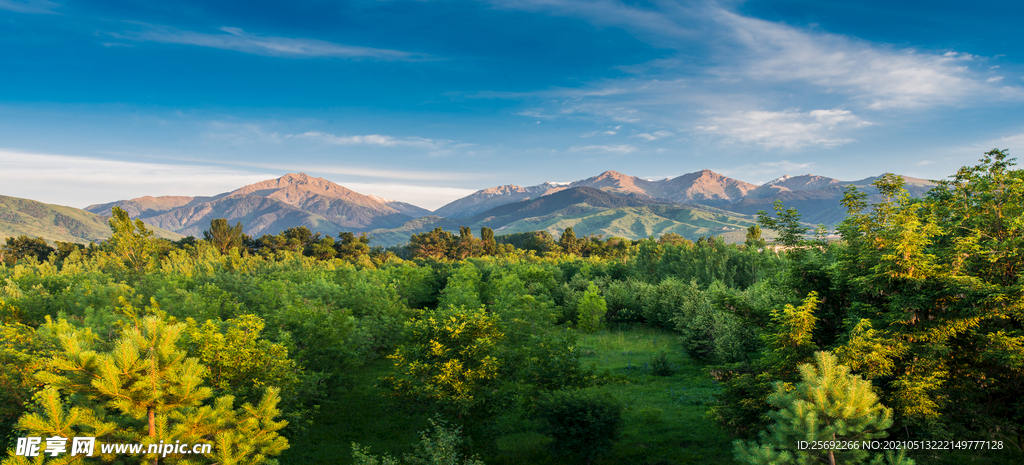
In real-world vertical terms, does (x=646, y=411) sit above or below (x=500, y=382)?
below

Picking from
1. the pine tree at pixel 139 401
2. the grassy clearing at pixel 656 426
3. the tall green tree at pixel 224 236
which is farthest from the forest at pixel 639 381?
the tall green tree at pixel 224 236

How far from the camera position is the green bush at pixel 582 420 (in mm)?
17891

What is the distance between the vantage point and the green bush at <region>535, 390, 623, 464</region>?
58.7 ft

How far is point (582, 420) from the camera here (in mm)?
17781

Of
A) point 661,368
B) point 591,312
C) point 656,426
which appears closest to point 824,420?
point 656,426

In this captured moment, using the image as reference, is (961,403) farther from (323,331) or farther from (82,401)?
(323,331)

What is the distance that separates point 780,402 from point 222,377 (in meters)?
16.0

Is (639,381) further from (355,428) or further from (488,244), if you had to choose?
(488,244)

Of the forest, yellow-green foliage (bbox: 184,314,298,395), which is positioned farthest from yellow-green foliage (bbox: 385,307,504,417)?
yellow-green foliage (bbox: 184,314,298,395)

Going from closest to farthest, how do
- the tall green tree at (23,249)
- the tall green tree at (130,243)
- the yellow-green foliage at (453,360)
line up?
the yellow-green foliage at (453,360), the tall green tree at (130,243), the tall green tree at (23,249)

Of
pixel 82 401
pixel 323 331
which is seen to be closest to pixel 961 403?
pixel 82 401

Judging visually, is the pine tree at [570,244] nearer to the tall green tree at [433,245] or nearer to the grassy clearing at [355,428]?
the tall green tree at [433,245]

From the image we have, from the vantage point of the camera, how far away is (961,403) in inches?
503

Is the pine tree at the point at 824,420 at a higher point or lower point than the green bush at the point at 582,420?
higher
